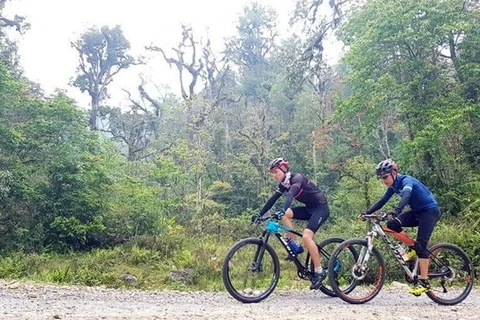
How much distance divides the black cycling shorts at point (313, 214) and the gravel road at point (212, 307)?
955 millimetres

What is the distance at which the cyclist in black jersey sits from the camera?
19.2 feet

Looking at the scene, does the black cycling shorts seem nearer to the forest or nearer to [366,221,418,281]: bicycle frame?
[366,221,418,281]: bicycle frame

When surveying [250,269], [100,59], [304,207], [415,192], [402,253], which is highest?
[100,59]

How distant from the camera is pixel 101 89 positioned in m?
38.8

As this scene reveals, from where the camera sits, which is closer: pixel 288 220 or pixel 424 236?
pixel 424 236

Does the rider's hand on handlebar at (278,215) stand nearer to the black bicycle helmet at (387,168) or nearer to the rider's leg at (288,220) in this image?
the rider's leg at (288,220)

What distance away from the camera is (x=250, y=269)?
5762mm

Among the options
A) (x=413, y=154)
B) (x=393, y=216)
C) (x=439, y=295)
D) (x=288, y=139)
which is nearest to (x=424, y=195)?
(x=393, y=216)

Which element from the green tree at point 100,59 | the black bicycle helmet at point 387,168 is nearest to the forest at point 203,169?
the black bicycle helmet at point 387,168

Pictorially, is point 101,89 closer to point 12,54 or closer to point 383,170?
point 12,54

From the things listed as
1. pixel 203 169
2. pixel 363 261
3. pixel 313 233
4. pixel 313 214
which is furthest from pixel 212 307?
pixel 203 169

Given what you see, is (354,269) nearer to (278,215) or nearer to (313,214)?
(313,214)

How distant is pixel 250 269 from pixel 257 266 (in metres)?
0.10

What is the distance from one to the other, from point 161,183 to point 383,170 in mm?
20799
